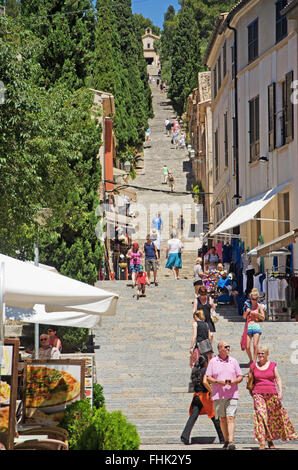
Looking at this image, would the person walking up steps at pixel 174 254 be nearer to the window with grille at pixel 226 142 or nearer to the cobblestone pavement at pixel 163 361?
the cobblestone pavement at pixel 163 361

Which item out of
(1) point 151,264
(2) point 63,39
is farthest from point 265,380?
(1) point 151,264

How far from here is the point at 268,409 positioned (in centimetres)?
1173

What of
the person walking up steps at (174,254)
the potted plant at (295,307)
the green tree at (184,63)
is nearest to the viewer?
the potted plant at (295,307)

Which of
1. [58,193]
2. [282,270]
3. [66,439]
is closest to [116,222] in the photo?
[282,270]

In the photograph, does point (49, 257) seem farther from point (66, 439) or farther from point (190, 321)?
point (66, 439)

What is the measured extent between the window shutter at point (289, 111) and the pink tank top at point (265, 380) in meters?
12.0

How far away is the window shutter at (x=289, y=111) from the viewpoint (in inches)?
896

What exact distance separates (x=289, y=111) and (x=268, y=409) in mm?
12728

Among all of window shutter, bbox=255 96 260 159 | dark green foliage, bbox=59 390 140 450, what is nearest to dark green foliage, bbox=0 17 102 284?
dark green foliage, bbox=59 390 140 450

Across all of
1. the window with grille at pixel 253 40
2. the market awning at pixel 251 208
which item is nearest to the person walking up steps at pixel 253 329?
the market awning at pixel 251 208

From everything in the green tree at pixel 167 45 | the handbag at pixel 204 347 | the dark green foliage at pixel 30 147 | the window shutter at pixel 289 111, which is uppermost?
the green tree at pixel 167 45

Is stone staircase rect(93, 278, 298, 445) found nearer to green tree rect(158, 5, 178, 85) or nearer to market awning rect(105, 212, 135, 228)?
market awning rect(105, 212, 135, 228)

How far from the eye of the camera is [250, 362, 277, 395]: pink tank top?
11.8 meters

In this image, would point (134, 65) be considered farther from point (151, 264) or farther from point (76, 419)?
point (76, 419)
